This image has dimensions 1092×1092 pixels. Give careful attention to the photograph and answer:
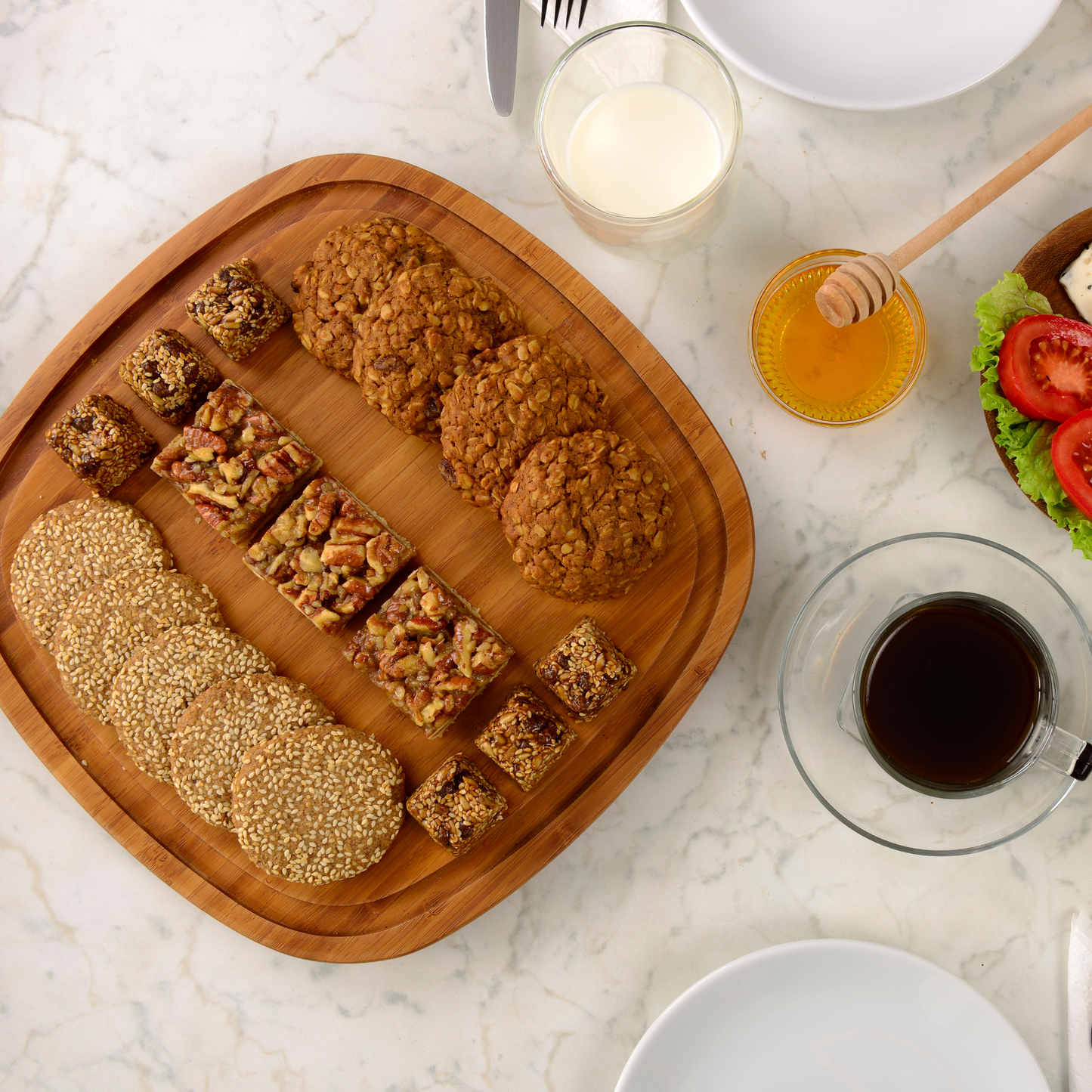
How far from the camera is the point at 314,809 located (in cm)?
297

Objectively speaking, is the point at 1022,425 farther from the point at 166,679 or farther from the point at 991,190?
the point at 166,679

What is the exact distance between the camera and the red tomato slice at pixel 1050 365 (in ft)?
8.79

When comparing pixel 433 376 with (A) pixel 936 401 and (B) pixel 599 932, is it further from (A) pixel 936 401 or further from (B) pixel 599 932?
(B) pixel 599 932

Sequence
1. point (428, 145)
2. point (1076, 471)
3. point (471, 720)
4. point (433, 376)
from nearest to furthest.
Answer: point (1076, 471), point (433, 376), point (471, 720), point (428, 145)

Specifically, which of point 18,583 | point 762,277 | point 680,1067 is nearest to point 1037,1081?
point 680,1067

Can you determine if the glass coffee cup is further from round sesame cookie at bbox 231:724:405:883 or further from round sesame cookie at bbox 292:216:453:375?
round sesame cookie at bbox 292:216:453:375

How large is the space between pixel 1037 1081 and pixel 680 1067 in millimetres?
1173

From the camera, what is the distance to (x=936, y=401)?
3174 millimetres

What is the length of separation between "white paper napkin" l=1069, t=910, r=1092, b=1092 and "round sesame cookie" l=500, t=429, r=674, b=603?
2.09m

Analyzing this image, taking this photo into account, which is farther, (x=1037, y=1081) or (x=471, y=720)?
(x=471, y=720)

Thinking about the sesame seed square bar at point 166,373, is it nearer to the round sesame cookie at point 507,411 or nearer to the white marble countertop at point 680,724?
the white marble countertop at point 680,724

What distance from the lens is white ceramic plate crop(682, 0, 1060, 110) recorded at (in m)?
2.94

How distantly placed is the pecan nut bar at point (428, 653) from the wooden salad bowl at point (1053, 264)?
184 centimetres

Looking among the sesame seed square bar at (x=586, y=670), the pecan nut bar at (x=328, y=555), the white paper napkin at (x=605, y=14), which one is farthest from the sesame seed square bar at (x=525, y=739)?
the white paper napkin at (x=605, y=14)
